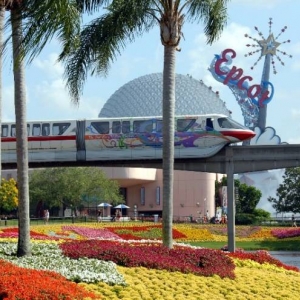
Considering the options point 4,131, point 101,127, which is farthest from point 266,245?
point 4,131

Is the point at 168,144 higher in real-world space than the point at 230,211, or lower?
higher

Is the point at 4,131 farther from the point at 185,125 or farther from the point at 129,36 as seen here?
the point at 129,36

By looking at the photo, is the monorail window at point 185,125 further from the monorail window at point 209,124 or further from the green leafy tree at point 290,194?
the green leafy tree at point 290,194

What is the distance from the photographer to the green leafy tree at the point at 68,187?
252 feet

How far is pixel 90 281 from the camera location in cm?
1484

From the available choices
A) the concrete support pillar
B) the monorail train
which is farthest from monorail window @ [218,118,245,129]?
the concrete support pillar

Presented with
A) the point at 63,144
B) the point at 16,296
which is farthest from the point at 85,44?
the point at 63,144

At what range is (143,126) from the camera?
43875 millimetres

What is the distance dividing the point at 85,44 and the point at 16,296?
1050 cm

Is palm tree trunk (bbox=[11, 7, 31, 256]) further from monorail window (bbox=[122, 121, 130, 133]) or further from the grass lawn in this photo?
the grass lawn

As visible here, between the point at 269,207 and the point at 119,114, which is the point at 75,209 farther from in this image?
the point at 269,207

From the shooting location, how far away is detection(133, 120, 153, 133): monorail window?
43688 millimetres

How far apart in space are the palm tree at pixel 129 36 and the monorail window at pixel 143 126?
21678 mm

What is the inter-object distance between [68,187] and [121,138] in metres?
34.3
